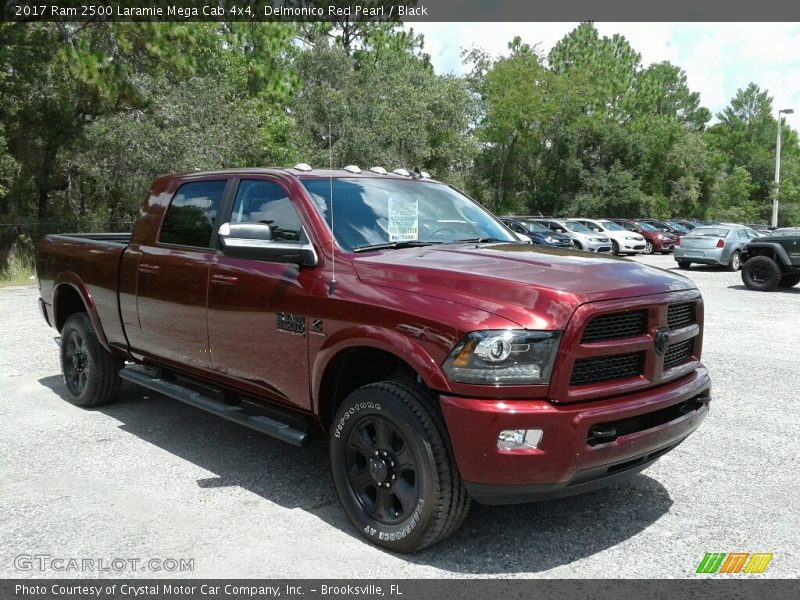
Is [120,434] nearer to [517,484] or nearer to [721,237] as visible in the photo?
[517,484]

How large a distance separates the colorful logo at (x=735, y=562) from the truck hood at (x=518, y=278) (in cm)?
133

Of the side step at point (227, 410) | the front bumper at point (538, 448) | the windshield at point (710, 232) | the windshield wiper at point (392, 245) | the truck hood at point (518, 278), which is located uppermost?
the windshield wiper at point (392, 245)

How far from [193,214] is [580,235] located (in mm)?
24663

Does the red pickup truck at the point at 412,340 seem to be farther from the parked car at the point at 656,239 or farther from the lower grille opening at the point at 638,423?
the parked car at the point at 656,239

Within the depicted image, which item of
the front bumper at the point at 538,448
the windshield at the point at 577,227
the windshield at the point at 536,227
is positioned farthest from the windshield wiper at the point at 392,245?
the windshield at the point at 577,227

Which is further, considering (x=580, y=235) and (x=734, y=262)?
(x=580, y=235)

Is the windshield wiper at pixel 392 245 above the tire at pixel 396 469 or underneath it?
above

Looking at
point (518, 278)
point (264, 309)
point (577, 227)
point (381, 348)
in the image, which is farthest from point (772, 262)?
point (381, 348)

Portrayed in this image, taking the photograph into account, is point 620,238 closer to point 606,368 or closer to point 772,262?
point 772,262

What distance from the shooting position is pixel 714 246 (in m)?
21.9

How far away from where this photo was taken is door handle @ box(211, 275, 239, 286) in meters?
4.46

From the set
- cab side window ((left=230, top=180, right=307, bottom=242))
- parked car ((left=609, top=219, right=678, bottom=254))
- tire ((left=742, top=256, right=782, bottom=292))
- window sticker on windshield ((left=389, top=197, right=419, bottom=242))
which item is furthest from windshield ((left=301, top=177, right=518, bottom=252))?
parked car ((left=609, top=219, right=678, bottom=254))

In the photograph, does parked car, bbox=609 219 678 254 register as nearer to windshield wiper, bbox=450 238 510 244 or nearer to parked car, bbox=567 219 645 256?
parked car, bbox=567 219 645 256

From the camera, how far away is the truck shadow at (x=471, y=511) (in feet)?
11.8
